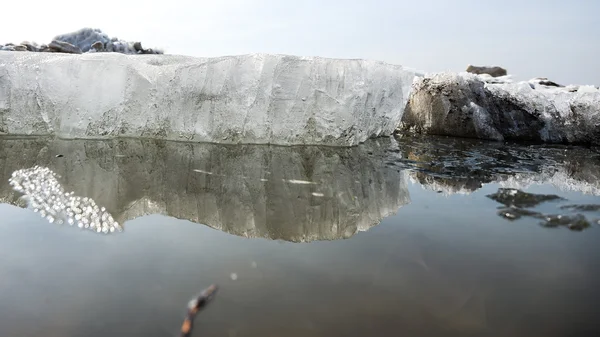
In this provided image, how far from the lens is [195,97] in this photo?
183 inches

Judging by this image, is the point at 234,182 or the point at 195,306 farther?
the point at 234,182

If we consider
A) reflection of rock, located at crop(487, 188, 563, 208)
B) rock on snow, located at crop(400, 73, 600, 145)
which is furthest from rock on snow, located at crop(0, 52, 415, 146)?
reflection of rock, located at crop(487, 188, 563, 208)

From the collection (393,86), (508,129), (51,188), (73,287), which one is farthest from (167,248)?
(508,129)

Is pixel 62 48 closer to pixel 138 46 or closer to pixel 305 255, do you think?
pixel 138 46

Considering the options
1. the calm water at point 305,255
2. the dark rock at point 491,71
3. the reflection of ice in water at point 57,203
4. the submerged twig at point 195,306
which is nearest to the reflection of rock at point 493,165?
the calm water at point 305,255

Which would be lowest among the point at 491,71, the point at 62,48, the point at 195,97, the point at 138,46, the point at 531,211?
the point at 531,211

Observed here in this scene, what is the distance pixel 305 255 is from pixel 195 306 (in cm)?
57

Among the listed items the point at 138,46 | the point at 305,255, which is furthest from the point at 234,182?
the point at 138,46

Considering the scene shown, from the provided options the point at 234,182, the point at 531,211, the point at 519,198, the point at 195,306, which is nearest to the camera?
the point at 195,306

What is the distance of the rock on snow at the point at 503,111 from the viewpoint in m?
5.40

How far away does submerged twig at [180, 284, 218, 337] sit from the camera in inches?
49.1

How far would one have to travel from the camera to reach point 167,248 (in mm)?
1854

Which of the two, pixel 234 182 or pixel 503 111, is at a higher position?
pixel 503 111

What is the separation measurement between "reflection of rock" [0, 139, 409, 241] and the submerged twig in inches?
24.4
